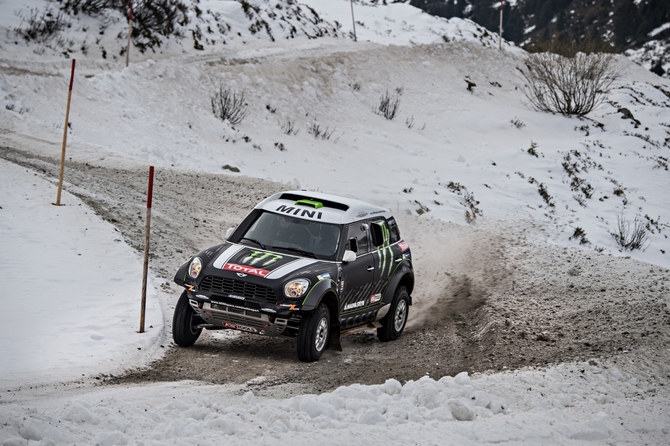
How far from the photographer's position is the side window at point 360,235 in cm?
1079

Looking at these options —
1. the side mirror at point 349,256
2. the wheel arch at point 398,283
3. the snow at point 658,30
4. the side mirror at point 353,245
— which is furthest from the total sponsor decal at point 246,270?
the snow at point 658,30

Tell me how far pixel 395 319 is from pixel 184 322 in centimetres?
326

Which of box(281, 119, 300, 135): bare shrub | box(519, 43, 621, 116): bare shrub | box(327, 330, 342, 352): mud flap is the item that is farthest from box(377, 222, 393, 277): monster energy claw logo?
box(519, 43, 621, 116): bare shrub

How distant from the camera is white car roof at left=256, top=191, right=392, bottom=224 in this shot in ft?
35.0

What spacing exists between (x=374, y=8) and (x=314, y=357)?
178 ft

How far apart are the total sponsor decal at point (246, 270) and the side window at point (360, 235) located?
1.63 meters

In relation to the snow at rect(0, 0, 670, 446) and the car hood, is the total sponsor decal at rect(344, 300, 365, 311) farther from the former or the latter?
the snow at rect(0, 0, 670, 446)

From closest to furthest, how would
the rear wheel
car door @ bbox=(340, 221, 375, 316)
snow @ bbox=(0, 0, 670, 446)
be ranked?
snow @ bbox=(0, 0, 670, 446), the rear wheel, car door @ bbox=(340, 221, 375, 316)

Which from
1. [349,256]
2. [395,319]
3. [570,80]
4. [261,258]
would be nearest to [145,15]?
[570,80]

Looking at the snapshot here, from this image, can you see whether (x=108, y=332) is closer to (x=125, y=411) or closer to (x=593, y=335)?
(x=125, y=411)

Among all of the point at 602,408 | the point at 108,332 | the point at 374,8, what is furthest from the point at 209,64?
the point at 374,8

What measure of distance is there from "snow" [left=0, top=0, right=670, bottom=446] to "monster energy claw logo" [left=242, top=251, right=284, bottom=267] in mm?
1620

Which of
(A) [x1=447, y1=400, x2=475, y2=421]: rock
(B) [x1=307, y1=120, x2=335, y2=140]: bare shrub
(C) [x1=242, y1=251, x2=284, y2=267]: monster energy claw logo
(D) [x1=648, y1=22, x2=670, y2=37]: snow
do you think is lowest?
(B) [x1=307, y1=120, x2=335, y2=140]: bare shrub

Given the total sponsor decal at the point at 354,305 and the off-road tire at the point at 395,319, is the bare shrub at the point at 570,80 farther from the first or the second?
the total sponsor decal at the point at 354,305
